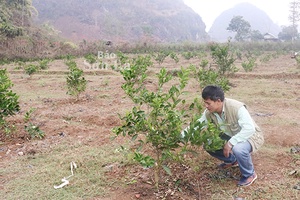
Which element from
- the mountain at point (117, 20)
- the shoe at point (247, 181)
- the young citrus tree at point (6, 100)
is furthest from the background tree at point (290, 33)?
the young citrus tree at point (6, 100)

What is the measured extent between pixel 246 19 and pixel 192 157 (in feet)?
346

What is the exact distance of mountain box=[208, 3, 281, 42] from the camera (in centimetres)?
9585

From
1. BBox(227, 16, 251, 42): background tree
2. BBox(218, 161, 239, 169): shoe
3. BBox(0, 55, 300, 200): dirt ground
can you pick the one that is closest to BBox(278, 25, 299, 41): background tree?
BBox(227, 16, 251, 42): background tree

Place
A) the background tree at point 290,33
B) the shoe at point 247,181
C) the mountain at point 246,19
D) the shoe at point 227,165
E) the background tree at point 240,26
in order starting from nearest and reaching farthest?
the shoe at point 247,181 → the shoe at point 227,165 → the background tree at point 290,33 → the background tree at point 240,26 → the mountain at point 246,19

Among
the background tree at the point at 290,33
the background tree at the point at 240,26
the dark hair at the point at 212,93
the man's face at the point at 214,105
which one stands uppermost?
the background tree at the point at 240,26

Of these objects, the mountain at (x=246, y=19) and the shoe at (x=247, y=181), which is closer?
the shoe at (x=247, y=181)

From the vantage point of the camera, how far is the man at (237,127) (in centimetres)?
298

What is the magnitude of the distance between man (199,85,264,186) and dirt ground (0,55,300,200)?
28cm

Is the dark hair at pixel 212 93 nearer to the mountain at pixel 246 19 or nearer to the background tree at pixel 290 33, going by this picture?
the background tree at pixel 290 33

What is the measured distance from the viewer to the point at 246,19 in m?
99.8

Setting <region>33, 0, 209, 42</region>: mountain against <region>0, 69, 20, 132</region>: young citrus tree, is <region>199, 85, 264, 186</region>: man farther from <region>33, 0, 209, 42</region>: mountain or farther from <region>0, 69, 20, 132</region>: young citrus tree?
<region>33, 0, 209, 42</region>: mountain

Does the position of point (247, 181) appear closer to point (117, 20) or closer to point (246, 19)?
point (117, 20)

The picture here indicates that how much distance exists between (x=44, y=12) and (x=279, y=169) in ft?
203

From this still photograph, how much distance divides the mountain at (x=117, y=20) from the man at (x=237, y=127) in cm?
4643
